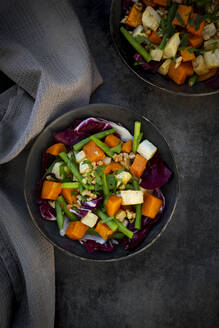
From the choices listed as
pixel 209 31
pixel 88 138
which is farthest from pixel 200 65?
pixel 88 138

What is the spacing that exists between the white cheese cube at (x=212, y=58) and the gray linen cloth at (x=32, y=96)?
2.38ft

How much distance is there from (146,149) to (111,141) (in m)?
0.22

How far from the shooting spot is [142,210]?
7.34 ft

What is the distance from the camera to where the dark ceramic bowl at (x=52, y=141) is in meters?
2.20

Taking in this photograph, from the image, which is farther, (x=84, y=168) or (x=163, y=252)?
(x=163, y=252)

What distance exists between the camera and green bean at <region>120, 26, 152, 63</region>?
2.28 meters

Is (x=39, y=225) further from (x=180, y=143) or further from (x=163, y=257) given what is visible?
(x=180, y=143)

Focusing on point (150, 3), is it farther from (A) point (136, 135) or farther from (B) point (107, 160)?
(B) point (107, 160)

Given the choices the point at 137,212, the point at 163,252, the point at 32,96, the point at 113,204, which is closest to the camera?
the point at 113,204

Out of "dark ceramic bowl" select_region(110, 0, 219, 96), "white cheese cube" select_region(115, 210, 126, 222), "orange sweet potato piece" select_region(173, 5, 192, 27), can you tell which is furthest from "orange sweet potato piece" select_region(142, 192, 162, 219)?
"orange sweet potato piece" select_region(173, 5, 192, 27)

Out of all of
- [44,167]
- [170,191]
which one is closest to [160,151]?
[170,191]

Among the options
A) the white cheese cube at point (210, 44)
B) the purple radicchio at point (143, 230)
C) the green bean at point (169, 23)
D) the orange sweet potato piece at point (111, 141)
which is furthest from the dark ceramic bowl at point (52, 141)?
the white cheese cube at point (210, 44)

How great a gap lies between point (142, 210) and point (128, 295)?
734 mm

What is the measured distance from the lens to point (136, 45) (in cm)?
228
